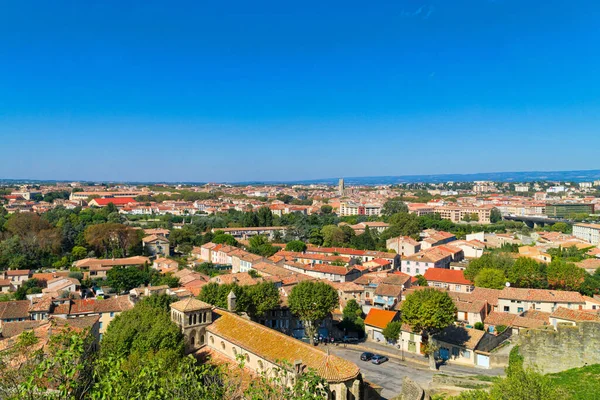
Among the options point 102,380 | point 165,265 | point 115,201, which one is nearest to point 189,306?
point 102,380

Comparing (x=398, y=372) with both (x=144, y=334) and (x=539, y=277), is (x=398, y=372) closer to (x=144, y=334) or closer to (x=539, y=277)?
(x=144, y=334)

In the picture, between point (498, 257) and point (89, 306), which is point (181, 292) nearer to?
point (89, 306)

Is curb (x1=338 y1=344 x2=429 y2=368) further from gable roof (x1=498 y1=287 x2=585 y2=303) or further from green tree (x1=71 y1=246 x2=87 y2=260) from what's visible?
green tree (x1=71 y1=246 x2=87 y2=260)

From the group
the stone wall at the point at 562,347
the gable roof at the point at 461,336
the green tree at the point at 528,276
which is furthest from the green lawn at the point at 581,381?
the green tree at the point at 528,276

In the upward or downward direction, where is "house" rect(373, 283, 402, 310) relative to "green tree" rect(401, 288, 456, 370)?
downward

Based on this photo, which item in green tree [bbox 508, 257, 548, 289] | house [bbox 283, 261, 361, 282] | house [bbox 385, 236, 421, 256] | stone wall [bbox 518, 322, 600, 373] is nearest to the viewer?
stone wall [bbox 518, 322, 600, 373]

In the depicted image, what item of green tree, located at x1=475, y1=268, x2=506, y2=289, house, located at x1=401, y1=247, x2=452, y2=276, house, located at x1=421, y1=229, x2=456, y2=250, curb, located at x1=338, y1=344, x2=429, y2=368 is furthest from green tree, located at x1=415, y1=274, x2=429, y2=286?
house, located at x1=421, y1=229, x2=456, y2=250

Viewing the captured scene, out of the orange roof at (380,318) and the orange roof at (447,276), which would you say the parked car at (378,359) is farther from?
the orange roof at (447,276)
